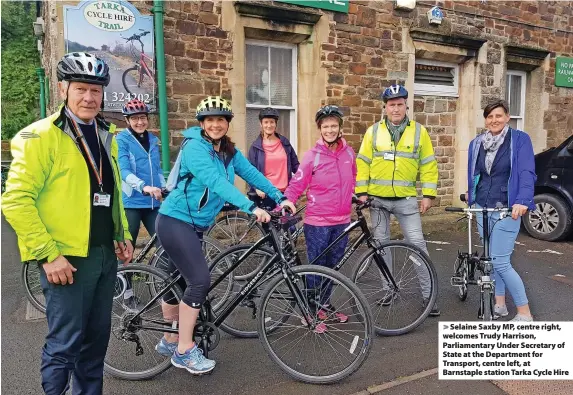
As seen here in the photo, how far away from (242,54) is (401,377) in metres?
5.21

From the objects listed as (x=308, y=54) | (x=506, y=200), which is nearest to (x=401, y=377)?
(x=506, y=200)

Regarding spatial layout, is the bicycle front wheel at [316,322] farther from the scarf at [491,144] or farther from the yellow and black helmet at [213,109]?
the scarf at [491,144]

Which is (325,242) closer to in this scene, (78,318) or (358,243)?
(358,243)

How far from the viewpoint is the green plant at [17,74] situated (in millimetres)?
20578

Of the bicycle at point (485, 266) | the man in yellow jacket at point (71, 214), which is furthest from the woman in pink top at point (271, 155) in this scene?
the man in yellow jacket at point (71, 214)

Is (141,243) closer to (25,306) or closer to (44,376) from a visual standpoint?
(25,306)

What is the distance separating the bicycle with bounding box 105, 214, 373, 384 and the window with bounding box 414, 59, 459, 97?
671 centimetres

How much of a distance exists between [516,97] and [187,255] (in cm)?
1020

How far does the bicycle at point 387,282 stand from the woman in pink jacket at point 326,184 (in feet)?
0.37

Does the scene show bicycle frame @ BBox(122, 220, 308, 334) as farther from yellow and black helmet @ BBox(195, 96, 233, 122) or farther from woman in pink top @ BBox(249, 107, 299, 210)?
woman in pink top @ BBox(249, 107, 299, 210)

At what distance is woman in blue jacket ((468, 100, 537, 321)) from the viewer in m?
3.81

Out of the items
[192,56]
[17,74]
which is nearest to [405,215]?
[192,56]

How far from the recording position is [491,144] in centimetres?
399

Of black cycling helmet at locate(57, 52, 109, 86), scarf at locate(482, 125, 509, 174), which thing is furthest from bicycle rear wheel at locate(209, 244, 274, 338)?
scarf at locate(482, 125, 509, 174)
